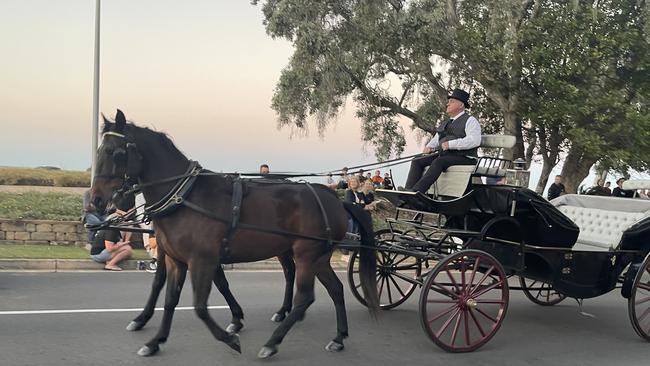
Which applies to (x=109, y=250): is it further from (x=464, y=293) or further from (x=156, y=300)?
(x=464, y=293)

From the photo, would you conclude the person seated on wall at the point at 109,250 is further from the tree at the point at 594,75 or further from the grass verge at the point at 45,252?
the tree at the point at 594,75

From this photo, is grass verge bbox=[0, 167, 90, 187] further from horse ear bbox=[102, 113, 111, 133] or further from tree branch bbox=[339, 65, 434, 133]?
horse ear bbox=[102, 113, 111, 133]

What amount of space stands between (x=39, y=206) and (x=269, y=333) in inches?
333

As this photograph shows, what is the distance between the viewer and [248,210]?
486cm

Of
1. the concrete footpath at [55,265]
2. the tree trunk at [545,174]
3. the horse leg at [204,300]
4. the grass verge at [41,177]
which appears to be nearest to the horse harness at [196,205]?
the horse leg at [204,300]

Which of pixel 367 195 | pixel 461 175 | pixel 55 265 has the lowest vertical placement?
pixel 55 265

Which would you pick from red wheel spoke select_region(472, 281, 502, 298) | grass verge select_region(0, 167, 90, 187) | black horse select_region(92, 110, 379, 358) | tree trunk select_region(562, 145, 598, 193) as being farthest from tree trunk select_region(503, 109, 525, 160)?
grass verge select_region(0, 167, 90, 187)

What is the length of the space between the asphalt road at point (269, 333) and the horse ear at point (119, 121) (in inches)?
75.1

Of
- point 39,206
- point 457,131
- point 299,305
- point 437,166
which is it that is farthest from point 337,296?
point 39,206

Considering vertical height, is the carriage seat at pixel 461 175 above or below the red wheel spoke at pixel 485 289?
above

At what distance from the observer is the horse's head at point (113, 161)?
14.5ft

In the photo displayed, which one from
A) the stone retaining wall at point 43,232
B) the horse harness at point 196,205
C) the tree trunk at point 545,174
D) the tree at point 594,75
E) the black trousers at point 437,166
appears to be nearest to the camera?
the horse harness at point 196,205

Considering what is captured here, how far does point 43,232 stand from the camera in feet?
34.6

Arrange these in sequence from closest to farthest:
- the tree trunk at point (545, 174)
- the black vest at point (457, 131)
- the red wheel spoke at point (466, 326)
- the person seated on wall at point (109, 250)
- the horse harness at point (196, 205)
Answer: the horse harness at point (196, 205) → the red wheel spoke at point (466, 326) → the black vest at point (457, 131) → the person seated on wall at point (109, 250) → the tree trunk at point (545, 174)
